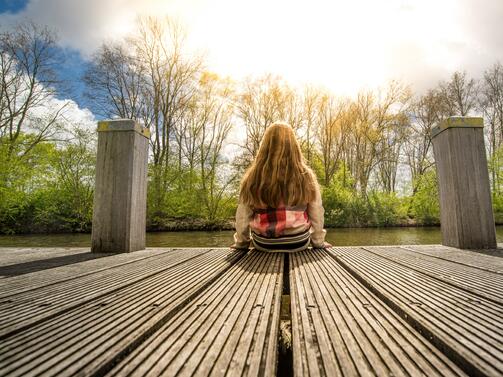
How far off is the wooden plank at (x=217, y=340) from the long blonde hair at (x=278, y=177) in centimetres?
140

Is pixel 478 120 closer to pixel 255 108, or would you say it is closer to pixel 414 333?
pixel 414 333

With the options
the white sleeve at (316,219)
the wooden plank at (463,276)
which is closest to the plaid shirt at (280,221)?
the white sleeve at (316,219)

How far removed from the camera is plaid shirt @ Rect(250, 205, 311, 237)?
2.42 metres

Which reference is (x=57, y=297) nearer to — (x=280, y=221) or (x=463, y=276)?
(x=280, y=221)

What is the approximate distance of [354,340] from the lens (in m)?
0.70

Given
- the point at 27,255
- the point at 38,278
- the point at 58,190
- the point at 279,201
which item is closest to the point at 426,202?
the point at 279,201

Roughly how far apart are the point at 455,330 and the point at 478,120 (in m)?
3.10

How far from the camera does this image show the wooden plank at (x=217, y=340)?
570 mm

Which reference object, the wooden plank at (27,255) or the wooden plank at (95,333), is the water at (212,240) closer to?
the wooden plank at (27,255)

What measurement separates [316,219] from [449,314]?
177 cm

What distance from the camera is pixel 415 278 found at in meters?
1.38

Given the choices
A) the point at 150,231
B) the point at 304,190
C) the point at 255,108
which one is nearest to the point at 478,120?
the point at 304,190

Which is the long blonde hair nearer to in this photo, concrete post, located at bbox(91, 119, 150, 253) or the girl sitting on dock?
the girl sitting on dock

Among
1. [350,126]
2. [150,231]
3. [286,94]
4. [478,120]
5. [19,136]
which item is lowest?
[150,231]
